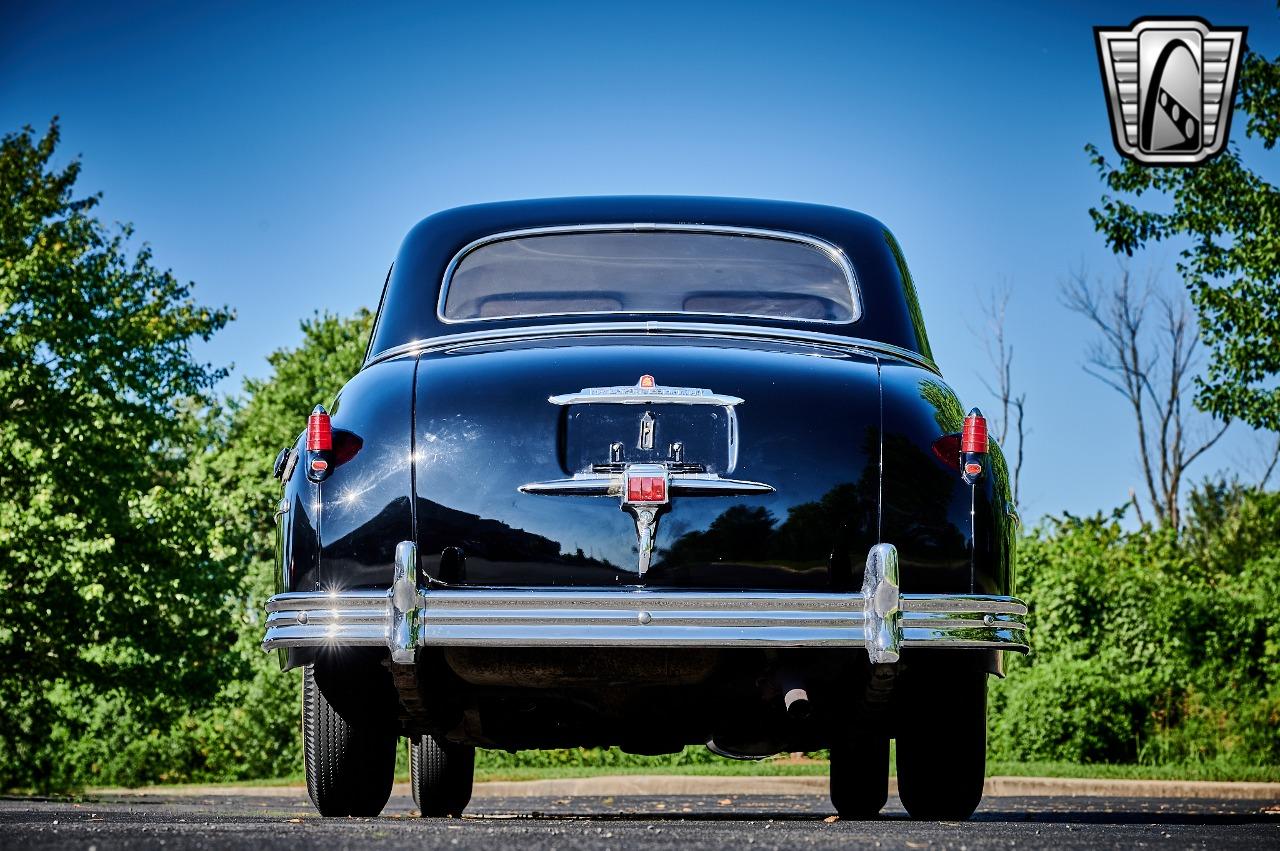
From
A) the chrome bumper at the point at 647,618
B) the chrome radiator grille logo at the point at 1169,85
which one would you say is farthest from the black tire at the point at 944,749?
the chrome radiator grille logo at the point at 1169,85

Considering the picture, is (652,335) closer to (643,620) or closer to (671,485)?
(671,485)

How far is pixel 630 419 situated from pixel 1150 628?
14.5 metres

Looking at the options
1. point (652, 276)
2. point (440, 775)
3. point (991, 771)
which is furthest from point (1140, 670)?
point (652, 276)

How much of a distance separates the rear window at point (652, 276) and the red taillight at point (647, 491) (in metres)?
1.04

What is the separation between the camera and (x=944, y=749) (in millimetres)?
5090

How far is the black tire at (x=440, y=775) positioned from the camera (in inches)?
266

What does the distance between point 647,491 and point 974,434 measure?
102 cm

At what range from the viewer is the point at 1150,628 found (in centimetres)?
1738

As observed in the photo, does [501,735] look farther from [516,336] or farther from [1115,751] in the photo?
[1115,751]

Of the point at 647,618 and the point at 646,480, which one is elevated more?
the point at 646,480

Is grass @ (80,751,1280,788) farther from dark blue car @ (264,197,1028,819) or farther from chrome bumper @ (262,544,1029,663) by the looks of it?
chrome bumper @ (262,544,1029,663)

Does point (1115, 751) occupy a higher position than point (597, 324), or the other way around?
point (597, 324)

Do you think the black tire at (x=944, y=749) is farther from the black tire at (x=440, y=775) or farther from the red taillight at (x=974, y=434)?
the black tire at (x=440, y=775)

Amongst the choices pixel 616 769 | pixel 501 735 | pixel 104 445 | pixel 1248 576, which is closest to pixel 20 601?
pixel 104 445
